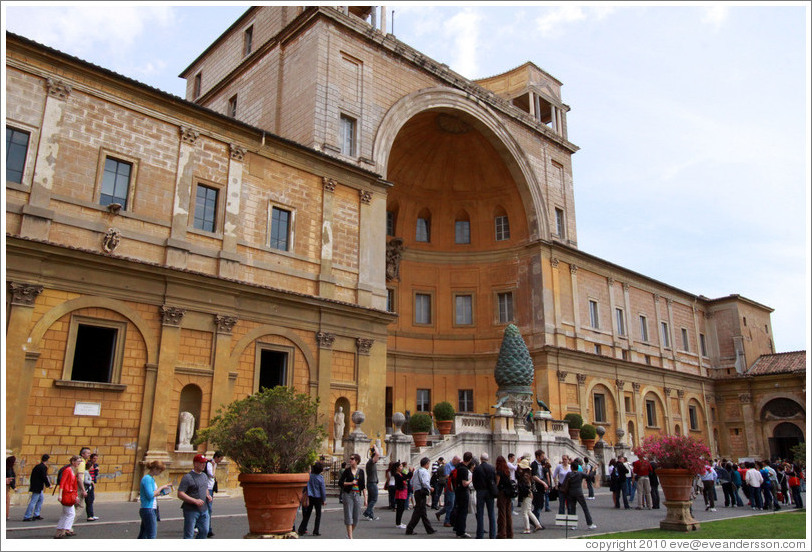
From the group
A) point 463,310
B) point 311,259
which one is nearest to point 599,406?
point 463,310

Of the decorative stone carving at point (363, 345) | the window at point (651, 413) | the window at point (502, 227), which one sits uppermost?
the window at point (502, 227)

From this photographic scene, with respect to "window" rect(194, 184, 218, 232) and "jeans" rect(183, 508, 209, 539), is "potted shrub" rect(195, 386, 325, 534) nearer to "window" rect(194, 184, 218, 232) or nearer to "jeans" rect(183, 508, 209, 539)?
"jeans" rect(183, 508, 209, 539)

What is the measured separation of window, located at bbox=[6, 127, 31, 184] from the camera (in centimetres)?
1528

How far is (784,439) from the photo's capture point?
129ft

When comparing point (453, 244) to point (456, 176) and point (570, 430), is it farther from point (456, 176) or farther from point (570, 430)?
point (570, 430)

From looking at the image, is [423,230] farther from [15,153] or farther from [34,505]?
[34,505]

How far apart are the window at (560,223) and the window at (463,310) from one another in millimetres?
5844

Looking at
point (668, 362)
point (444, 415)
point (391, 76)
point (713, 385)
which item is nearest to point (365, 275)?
point (444, 415)

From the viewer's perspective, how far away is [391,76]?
26.5 m

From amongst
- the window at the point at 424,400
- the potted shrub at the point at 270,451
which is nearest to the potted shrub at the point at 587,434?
the window at the point at 424,400

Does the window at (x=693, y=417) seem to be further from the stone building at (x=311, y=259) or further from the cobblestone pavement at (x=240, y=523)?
the cobblestone pavement at (x=240, y=523)

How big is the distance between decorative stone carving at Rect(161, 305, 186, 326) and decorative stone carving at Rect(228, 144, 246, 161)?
5.25 m

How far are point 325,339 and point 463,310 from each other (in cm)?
1429

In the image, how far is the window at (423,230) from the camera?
112 ft
